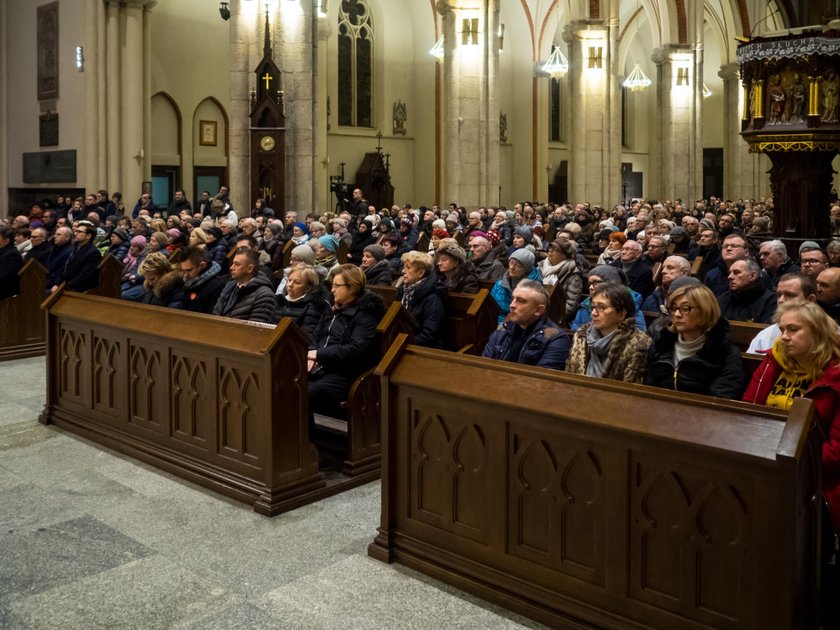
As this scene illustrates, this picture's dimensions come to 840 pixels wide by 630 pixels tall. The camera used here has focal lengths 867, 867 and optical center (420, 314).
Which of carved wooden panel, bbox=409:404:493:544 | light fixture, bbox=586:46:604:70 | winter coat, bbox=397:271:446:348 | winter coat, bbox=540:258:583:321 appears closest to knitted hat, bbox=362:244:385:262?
winter coat, bbox=540:258:583:321

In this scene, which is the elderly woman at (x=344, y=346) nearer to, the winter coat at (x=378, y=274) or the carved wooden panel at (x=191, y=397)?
the carved wooden panel at (x=191, y=397)

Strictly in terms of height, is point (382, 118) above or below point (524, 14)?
below

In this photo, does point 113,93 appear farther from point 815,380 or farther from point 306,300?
point 815,380

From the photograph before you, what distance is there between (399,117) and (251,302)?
77.7 feet

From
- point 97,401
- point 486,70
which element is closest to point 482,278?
point 97,401

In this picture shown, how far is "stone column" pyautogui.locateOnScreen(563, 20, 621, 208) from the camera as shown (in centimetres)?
2358

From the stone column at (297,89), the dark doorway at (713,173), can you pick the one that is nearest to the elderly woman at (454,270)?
the stone column at (297,89)

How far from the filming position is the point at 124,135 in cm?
2011

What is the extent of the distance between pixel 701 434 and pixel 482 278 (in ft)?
19.9

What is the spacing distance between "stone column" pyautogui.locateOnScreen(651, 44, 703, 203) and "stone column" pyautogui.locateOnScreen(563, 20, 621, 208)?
487 cm

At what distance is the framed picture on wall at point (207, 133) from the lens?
23.5 metres

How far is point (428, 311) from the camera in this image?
260 inches

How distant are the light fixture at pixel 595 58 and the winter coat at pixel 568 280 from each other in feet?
55.8

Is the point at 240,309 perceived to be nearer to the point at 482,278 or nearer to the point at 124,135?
the point at 482,278
